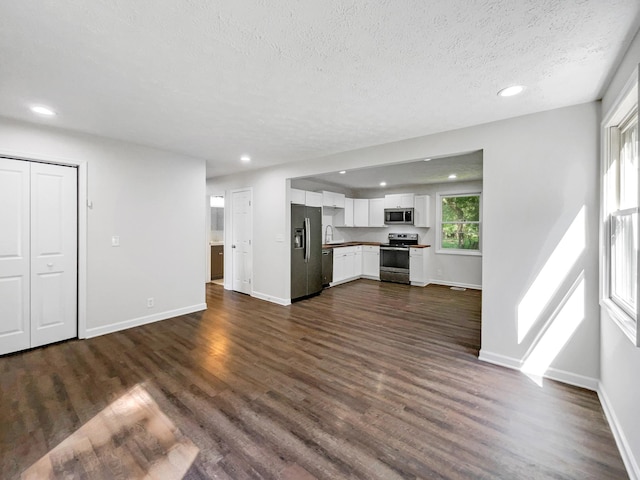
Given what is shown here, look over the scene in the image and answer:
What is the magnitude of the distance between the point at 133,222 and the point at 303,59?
326cm

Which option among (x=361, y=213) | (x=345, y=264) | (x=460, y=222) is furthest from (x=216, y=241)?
(x=460, y=222)

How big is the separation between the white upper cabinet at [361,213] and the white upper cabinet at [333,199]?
1.90ft

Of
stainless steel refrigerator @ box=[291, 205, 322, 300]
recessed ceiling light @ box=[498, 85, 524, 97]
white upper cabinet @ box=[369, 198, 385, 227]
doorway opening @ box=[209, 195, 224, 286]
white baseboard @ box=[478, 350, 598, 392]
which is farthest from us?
white upper cabinet @ box=[369, 198, 385, 227]

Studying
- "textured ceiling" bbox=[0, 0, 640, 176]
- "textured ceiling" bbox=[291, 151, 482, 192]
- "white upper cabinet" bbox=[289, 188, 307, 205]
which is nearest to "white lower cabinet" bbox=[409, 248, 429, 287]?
"textured ceiling" bbox=[291, 151, 482, 192]

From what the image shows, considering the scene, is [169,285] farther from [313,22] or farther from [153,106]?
[313,22]

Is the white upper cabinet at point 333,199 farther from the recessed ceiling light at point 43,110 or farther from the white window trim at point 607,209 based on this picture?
the white window trim at point 607,209

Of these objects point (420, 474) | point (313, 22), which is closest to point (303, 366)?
point (420, 474)

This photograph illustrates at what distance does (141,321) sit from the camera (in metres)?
3.97

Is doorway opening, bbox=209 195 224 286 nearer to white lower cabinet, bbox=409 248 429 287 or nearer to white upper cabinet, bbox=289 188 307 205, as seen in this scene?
white upper cabinet, bbox=289 188 307 205

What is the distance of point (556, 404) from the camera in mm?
2244

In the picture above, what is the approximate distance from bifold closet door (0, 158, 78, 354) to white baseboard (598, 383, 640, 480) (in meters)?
5.03

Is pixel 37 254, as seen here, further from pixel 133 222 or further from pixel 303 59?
pixel 303 59

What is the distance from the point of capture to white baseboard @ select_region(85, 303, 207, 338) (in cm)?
358

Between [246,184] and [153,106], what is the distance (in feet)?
9.84
